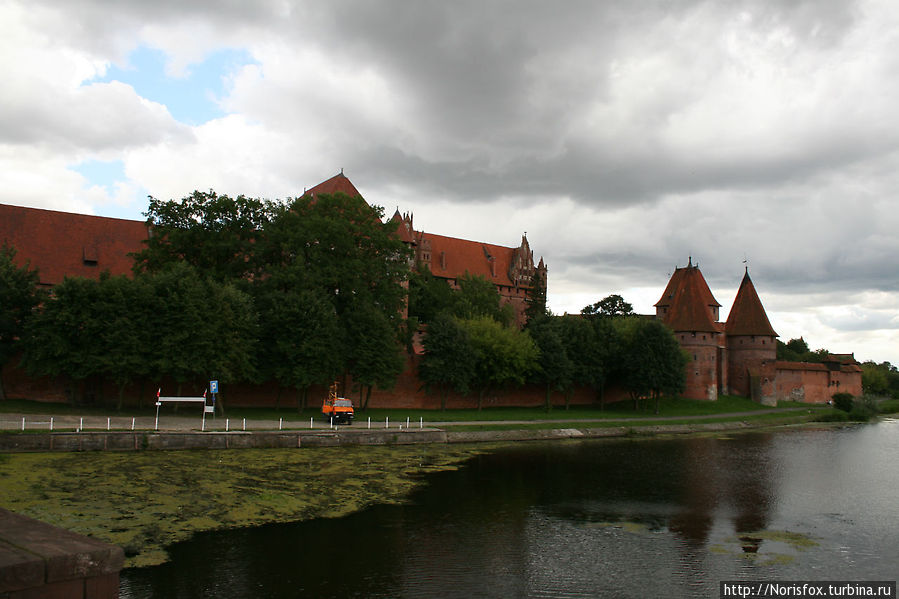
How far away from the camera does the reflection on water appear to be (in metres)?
13.3

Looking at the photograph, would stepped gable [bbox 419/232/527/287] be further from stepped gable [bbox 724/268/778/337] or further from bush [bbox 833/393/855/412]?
bush [bbox 833/393/855/412]

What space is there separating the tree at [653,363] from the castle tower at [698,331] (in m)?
8.60

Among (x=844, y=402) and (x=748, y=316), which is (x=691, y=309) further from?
(x=844, y=402)

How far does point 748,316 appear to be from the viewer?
69625mm

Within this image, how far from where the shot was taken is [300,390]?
4000 cm

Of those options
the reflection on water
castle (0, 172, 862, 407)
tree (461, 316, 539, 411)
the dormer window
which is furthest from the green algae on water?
the dormer window

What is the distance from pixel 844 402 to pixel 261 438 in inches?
2274

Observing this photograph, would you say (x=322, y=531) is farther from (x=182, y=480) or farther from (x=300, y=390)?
(x=300, y=390)

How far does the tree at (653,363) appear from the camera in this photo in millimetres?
52750

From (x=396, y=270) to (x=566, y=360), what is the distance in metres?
16.1

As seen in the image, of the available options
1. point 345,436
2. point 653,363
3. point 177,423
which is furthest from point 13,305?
point 653,363

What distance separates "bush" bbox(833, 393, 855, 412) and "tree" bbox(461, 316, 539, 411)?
34.8 m

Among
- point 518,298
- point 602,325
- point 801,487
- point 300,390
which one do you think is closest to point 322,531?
point 801,487

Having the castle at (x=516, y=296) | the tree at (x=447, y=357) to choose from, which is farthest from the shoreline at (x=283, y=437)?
the castle at (x=516, y=296)
